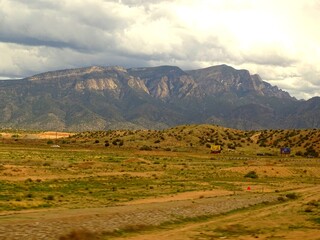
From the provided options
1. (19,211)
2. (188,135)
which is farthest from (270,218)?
(188,135)

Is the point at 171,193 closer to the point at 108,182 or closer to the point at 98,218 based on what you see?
the point at 108,182

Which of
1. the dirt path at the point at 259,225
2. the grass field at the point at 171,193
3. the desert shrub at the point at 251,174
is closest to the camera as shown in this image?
the dirt path at the point at 259,225

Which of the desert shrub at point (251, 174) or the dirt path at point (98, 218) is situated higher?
the dirt path at point (98, 218)

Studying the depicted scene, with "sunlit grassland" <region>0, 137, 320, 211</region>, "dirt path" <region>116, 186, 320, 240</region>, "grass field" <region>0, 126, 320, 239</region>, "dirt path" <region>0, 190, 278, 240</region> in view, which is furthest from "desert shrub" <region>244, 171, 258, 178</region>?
"dirt path" <region>0, 190, 278, 240</region>

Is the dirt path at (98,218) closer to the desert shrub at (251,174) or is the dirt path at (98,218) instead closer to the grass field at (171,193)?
the grass field at (171,193)

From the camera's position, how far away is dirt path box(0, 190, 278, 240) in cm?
2369

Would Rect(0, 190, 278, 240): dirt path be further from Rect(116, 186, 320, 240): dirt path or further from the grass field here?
Rect(116, 186, 320, 240): dirt path

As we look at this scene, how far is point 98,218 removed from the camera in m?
28.5

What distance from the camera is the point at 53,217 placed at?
28.0m

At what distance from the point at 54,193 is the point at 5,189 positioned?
16.8 ft

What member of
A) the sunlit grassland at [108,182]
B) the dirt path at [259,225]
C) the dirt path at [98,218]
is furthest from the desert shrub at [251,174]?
the dirt path at [98,218]

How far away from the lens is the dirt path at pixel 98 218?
77.7ft

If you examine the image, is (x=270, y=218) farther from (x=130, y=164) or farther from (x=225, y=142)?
(x=225, y=142)

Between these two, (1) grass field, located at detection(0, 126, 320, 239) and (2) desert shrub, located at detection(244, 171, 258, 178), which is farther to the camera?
(2) desert shrub, located at detection(244, 171, 258, 178)
